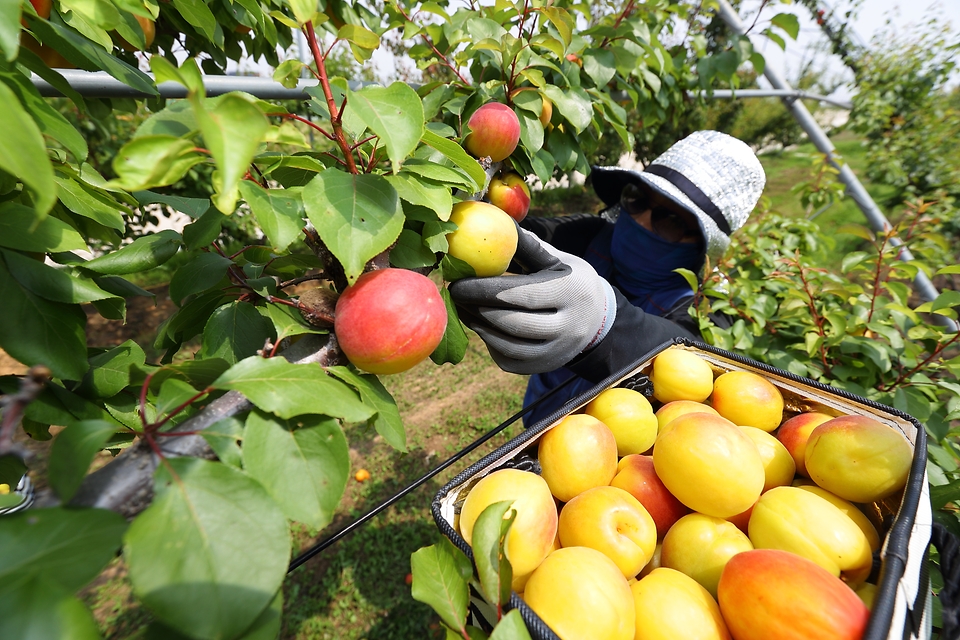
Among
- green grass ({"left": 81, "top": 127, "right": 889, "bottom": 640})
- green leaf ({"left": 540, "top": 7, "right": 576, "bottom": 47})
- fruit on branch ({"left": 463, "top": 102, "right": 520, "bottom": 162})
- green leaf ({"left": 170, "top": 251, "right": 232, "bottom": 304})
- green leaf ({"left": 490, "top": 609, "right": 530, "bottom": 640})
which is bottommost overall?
green grass ({"left": 81, "top": 127, "right": 889, "bottom": 640})

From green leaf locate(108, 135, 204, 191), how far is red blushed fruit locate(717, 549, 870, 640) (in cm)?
90

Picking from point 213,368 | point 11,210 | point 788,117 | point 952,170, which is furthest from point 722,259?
point 788,117

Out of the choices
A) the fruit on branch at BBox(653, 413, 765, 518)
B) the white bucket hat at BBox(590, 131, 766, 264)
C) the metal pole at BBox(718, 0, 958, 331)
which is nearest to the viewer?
the fruit on branch at BBox(653, 413, 765, 518)

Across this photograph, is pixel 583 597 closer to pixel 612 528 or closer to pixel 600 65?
pixel 612 528

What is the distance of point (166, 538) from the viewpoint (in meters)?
0.39

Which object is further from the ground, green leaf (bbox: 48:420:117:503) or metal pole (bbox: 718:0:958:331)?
metal pole (bbox: 718:0:958:331)

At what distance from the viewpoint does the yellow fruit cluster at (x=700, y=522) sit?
59cm

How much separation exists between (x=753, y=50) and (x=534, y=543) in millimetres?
2860

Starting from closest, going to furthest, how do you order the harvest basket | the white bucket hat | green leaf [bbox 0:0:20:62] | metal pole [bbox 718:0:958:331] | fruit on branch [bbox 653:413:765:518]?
1. green leaf [bbox 0:0:20:62]
2. the harvest basket
3. fruit on branch [bbox 653:413:765:518]
4. the white bucket hat
5. metal pole [bbox 718:0:958:331]

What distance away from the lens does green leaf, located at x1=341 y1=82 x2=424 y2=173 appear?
57 centimetres

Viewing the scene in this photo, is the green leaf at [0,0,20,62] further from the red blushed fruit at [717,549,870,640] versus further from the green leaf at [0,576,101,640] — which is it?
the red blushed fruit at [717,549,870,640]

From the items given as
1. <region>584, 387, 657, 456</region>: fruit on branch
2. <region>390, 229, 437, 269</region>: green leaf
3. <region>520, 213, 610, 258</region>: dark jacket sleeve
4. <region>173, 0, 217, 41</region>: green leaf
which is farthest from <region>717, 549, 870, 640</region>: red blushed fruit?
<region>520, 213, 610, 258</region>: dark jacket sleeve

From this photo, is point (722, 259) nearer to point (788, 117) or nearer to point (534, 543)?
point (534, 543)

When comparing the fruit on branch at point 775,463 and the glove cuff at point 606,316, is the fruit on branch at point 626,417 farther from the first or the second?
the glove cuff at point 606,316
